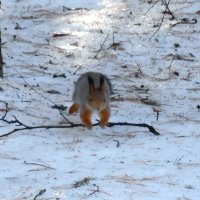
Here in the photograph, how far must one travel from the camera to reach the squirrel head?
16.8 ft

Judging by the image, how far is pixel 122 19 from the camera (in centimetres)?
961

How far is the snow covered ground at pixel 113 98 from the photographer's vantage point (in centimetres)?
436

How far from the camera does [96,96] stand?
16.9ft

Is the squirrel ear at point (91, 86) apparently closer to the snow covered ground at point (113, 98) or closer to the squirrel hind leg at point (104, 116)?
the squirrel hind leg at point (104, 116)

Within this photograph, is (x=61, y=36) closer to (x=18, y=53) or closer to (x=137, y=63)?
(x=18, y=53)

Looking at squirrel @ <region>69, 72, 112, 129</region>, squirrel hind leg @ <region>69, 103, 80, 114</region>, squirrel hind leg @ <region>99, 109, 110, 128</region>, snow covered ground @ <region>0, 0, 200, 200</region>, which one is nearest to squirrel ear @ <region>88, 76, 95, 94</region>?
squirrel @ <region>69, 72, 112, 129</region>

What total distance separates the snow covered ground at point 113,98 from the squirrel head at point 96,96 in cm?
30

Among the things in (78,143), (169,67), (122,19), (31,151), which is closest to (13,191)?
(31,151)

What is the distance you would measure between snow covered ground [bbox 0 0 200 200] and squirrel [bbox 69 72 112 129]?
0.55 ft

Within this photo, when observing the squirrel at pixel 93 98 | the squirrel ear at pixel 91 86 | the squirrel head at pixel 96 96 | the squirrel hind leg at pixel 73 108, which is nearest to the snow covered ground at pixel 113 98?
the squirrel hind leg at pixel 73 108

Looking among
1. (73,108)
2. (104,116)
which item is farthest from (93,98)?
(73,108)

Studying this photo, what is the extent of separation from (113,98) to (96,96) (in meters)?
1.39

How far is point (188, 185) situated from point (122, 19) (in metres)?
5.63

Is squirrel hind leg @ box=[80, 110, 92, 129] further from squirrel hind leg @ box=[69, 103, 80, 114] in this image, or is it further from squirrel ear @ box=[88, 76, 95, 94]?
squirrel hind leg @ box=[69, 103, 80, 114]
